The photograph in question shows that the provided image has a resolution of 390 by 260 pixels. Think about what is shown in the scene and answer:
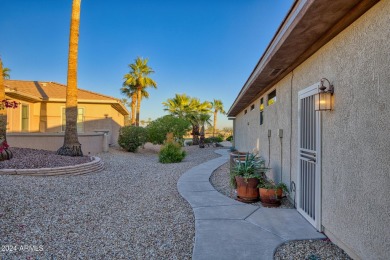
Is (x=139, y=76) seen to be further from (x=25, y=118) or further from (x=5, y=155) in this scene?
(x=5, y=155)

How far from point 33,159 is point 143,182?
3.87m

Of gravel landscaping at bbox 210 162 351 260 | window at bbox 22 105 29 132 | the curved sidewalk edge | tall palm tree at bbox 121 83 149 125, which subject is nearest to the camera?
gravel landscaping at bbox 210 162 351 260

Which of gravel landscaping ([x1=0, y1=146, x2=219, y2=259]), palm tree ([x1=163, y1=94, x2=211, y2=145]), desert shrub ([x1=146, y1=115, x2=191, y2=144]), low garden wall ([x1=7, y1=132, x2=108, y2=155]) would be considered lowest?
gravel landscaping ([x1=0, y1=146, x2=219, y2=259])

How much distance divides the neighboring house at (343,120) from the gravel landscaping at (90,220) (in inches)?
80.6

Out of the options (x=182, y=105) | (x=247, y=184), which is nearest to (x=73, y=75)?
(x=247, y=184)

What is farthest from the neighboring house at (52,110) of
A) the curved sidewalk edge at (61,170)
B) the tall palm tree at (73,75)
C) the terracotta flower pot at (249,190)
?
the terracotta flower pot at (249,190)

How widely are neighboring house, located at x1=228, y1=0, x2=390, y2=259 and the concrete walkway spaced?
0.42 meters

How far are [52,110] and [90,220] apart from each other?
15644mm

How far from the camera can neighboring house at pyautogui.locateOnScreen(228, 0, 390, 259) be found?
2.60 m

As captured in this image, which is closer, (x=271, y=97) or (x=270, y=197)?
(x=270, y=197)

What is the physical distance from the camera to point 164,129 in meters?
20.0

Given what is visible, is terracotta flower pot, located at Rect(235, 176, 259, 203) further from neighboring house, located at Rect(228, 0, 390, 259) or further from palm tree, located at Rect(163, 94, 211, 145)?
palm tree, located at Rect(163, 94, 211, 145)

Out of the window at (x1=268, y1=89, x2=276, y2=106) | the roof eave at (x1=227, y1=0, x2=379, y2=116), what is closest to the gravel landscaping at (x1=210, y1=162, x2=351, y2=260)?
the roof eave at (x1=227, y1=0, x2=379, y2=116)

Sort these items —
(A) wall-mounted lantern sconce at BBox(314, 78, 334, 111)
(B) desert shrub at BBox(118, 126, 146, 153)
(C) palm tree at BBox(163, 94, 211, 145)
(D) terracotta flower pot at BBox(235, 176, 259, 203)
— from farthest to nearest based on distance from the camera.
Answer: (C) palm tree at BBox(163, 94, 211, 145), (B) desert shrub at BBox(118, 126, 146, 153), (D) terracotta flower pot at BBox(235, 176, 259, 203), (A) wall-mounted lantern sconce at BBox(314, 78, 334, 111)
